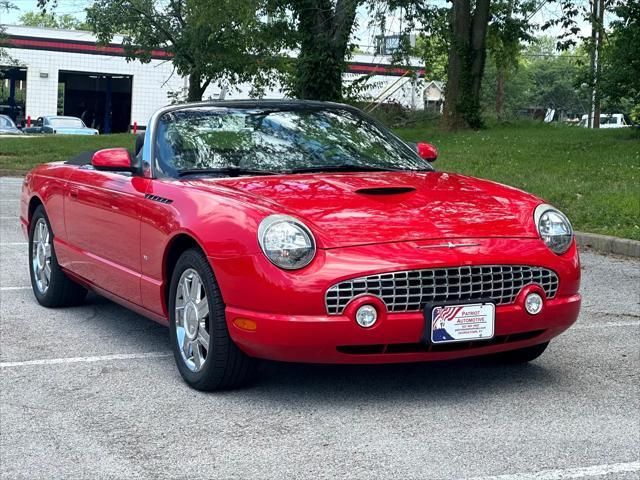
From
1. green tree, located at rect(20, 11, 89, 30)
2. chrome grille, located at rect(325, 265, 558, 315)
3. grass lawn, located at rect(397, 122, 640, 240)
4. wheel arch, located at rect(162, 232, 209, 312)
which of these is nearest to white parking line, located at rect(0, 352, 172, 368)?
wheel arch, located at rect(162, 232, 209, 312)

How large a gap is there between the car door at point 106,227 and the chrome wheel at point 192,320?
1.94 feet

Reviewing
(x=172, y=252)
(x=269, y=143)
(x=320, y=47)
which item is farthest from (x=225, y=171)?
(x=320, y=47)

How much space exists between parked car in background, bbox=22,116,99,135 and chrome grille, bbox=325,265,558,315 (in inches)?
1383

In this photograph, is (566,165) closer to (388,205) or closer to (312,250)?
(388,205)

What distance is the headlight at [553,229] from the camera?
5.32 metres

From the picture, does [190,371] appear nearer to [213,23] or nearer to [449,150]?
[449,150]

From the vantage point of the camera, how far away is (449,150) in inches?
922

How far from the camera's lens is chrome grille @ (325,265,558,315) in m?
4.79

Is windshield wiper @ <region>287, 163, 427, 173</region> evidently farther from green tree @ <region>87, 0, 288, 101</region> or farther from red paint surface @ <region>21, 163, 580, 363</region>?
green tree @ <region>87, 0, 288, 101</region>

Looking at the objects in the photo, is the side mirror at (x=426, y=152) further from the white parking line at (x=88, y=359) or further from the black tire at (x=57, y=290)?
the black tire at (x=57, y=290)

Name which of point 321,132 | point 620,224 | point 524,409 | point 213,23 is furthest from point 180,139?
point 213,23

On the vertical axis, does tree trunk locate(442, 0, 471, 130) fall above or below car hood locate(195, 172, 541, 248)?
above

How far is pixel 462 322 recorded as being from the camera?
4891 mm

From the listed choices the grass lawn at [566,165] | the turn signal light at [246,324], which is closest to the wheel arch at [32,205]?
the turn signal light at [246,324]
